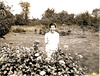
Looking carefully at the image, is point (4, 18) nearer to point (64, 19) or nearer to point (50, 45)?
point (50, 45)

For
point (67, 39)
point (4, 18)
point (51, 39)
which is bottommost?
point (67, 39)

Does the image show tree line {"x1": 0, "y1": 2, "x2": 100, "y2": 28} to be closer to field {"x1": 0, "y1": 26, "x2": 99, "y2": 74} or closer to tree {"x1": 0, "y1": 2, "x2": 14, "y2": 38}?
field {"x1": 0, "y1": 26, "x2": 99, "y2": 74}

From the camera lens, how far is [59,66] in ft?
13.1

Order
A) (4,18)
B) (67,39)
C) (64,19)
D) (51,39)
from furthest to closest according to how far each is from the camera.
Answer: (64,19) < (67,39) < (4,18) < (51,39)

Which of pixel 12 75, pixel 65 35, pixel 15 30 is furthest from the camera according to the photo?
pixel 15 30

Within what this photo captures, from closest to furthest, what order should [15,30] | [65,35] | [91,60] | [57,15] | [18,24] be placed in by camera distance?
[91,60]
[65,35]
[15,30]
[18,24]
[57,15]

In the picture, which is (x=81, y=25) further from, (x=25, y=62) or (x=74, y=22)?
(x=25, y=62)

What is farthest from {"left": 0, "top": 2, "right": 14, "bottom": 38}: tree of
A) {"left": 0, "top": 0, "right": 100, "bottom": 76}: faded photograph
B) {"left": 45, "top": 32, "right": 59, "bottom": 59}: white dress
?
{"left": 45, "top": 32, "right": 59, "bottom": 59}: white dress

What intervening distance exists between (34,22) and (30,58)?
1437 cm

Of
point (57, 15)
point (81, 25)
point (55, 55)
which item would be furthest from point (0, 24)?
point (57, 15)

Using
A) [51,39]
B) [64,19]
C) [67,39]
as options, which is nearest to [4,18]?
[67,39]

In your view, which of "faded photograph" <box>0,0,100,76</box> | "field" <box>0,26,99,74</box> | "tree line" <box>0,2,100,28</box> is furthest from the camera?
"tree line" <box>0,2,100,28</box>

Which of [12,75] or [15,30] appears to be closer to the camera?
[12,75]

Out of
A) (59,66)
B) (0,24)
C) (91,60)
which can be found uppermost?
(0,24)
